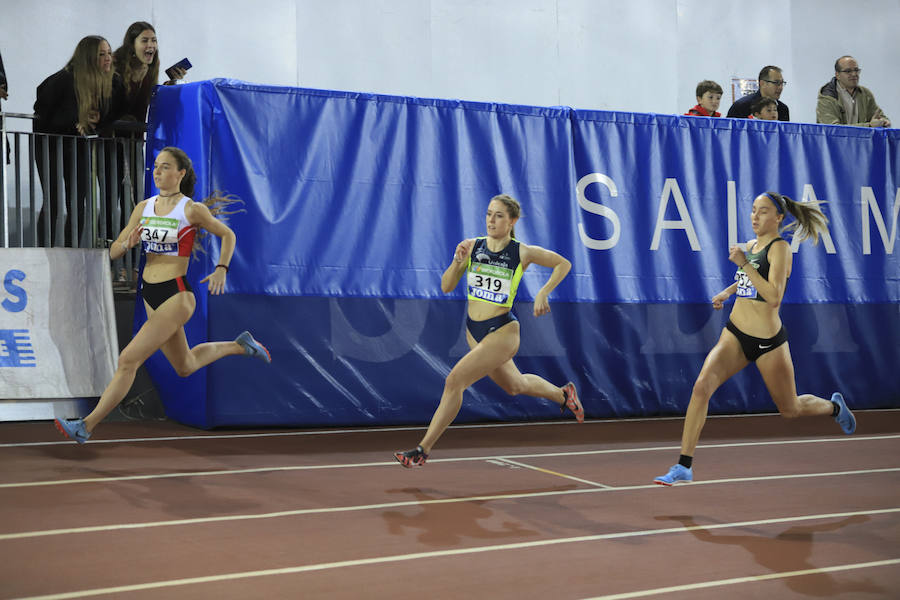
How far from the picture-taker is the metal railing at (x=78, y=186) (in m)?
9.57

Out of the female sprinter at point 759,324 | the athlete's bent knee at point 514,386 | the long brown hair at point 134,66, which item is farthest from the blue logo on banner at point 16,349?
the female sprinter at point 759,324

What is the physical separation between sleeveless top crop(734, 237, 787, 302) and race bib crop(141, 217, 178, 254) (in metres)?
4.21

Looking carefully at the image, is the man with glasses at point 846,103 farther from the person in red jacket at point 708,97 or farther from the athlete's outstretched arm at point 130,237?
the athlete's outstretched arm at point 130,237

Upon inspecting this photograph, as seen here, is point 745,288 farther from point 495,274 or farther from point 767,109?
point 767,109

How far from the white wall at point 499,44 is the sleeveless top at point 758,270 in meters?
8.15

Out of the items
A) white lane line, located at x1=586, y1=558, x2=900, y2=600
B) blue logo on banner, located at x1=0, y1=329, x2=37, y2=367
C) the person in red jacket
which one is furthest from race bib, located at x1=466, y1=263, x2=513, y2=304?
the person in red jacket

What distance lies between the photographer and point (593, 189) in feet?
33.9

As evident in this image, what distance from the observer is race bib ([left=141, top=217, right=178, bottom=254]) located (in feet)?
25.4

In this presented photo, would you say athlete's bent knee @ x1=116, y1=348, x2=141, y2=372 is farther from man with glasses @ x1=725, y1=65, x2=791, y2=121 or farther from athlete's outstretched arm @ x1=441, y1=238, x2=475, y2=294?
man with glasses @ x1=725, y1=65, x2=791, y2=121

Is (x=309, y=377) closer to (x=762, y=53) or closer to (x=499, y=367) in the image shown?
(x=499, y=367)

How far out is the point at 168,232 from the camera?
7.73 m

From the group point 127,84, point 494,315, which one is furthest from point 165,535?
point 127,84

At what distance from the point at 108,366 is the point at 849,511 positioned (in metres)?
6.54

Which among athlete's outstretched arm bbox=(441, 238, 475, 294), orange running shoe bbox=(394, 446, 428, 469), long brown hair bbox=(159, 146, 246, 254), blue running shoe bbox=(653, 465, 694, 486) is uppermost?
long brown hair bbox=(159, 146, 246, 254)
